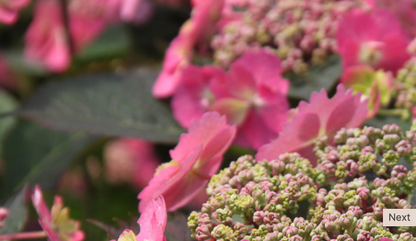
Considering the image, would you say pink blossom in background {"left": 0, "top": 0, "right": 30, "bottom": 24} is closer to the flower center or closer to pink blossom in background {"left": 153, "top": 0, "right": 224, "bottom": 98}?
pink blossom in background {"left": 153, "top": 0, "right": 224, "bottom": 98}

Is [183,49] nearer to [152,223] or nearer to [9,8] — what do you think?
[9,8]

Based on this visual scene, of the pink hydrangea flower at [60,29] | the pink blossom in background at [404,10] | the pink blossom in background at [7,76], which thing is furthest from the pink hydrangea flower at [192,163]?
the pink blossom in background at [7,76]

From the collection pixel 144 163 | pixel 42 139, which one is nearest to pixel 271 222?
pixel 42 139

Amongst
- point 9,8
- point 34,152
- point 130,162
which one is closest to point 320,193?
point 9,8

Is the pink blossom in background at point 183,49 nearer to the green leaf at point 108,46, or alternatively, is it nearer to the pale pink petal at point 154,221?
the pale pink petal at point 154,221

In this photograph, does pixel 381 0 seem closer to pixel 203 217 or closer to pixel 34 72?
pixel 203 217

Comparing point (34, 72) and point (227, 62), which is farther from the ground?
point (34, 72)

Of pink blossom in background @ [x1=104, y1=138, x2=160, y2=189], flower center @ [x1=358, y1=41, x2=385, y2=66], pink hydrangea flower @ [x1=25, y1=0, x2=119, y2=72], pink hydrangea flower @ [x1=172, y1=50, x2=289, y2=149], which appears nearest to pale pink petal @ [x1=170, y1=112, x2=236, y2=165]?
pink hydrangea flower @ [x1=172, y1=50, x2=289, y2=149]
